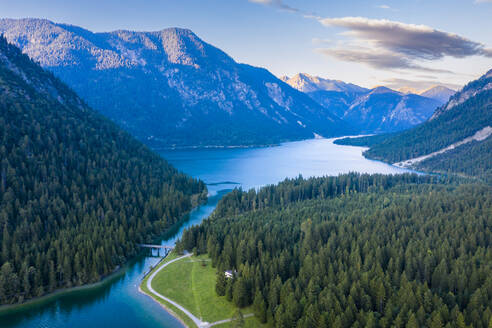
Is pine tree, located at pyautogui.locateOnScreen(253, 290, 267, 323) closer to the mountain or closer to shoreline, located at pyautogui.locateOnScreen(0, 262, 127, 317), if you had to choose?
shoreline, located at pyautogui.locateOnScreen(0, 262, 127, 317)

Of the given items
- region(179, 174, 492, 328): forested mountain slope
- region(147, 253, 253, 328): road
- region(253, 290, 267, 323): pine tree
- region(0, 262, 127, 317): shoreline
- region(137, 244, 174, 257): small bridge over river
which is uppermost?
region(179, 174, 492, 328): forested mountain slope

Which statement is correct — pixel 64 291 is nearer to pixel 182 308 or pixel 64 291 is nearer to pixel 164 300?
pixel 164 300

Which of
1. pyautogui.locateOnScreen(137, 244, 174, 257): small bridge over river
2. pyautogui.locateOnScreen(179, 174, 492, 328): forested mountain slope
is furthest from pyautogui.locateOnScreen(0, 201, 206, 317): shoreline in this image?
pyautogui.locateOnScreen(179, 174, 492, 328): forested mountain slope

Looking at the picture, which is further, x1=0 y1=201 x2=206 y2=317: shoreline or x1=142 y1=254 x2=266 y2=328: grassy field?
x1=0 y1=201 x2=206 y2=317: shoreline

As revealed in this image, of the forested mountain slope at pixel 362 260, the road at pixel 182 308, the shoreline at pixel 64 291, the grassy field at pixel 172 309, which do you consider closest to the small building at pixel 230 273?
the forested mountain slope at pixel 362 260

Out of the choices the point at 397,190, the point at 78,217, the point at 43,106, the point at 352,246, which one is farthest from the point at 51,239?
the point at 397,190

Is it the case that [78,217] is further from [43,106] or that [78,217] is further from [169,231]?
[43,106]

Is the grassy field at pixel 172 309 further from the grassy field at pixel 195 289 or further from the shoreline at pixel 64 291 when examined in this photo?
the shoreline at pixel 64 291

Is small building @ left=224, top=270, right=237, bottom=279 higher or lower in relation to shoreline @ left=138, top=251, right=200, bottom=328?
higher

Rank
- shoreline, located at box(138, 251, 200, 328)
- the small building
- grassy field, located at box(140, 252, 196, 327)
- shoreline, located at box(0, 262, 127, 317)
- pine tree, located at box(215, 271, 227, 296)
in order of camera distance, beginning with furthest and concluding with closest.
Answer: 1. the small building
2. pine tree, located at box(215, 271, 227, 296)
3. shoreline, located at box(0, 262, 127, 317)
4. shoreline, located at box(138, 251, 200, 328)
5. grassy field, located at box(140, 252, 196, 327)
